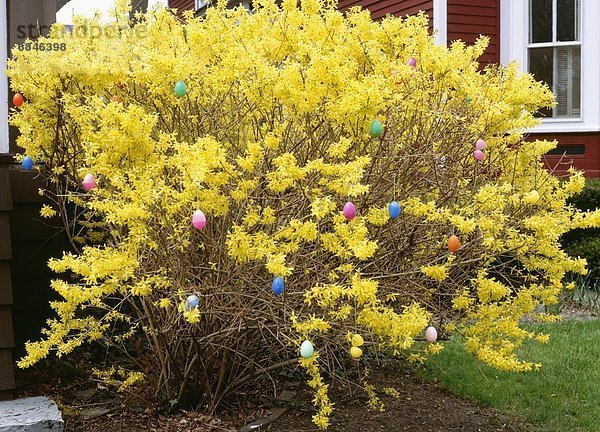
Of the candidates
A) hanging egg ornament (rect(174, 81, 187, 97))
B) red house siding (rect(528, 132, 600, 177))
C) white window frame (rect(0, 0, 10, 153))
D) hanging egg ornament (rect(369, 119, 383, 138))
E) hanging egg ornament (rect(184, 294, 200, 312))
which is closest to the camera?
hanging egg ornament (rect(184, 294, 200, 312))

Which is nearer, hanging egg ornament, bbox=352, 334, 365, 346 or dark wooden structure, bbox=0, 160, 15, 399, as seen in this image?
hanging egg ornament, bbox=352, 334, 365, 346

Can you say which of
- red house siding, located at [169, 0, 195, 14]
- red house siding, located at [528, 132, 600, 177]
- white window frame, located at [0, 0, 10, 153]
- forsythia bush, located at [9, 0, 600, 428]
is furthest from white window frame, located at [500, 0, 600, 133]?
red house siding, located at [169, 0, 195, 14]

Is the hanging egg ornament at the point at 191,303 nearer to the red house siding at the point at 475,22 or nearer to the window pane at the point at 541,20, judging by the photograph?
the red house siding at the point at 475,22

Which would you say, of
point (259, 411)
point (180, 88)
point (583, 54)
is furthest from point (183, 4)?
point (180, 88)

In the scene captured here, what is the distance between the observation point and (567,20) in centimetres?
832

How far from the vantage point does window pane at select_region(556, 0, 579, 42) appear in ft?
27.1

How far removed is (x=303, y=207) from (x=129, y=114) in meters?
0.79

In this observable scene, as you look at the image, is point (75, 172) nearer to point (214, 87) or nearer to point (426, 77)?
point (214, 87)

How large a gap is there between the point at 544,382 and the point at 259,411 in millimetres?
1687

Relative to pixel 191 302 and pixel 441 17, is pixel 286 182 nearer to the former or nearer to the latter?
pixel 191 302

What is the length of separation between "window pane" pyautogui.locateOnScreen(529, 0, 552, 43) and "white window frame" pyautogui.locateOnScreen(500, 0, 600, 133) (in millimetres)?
88

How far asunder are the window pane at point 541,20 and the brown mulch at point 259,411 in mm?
5122

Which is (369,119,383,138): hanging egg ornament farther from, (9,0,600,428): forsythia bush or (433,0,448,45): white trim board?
(433,0,448,45): white trim board

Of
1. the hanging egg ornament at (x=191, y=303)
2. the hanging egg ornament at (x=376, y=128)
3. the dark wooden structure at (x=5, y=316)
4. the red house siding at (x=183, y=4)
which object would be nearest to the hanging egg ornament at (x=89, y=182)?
the hanging egg ornament at (x=191, y=303)
